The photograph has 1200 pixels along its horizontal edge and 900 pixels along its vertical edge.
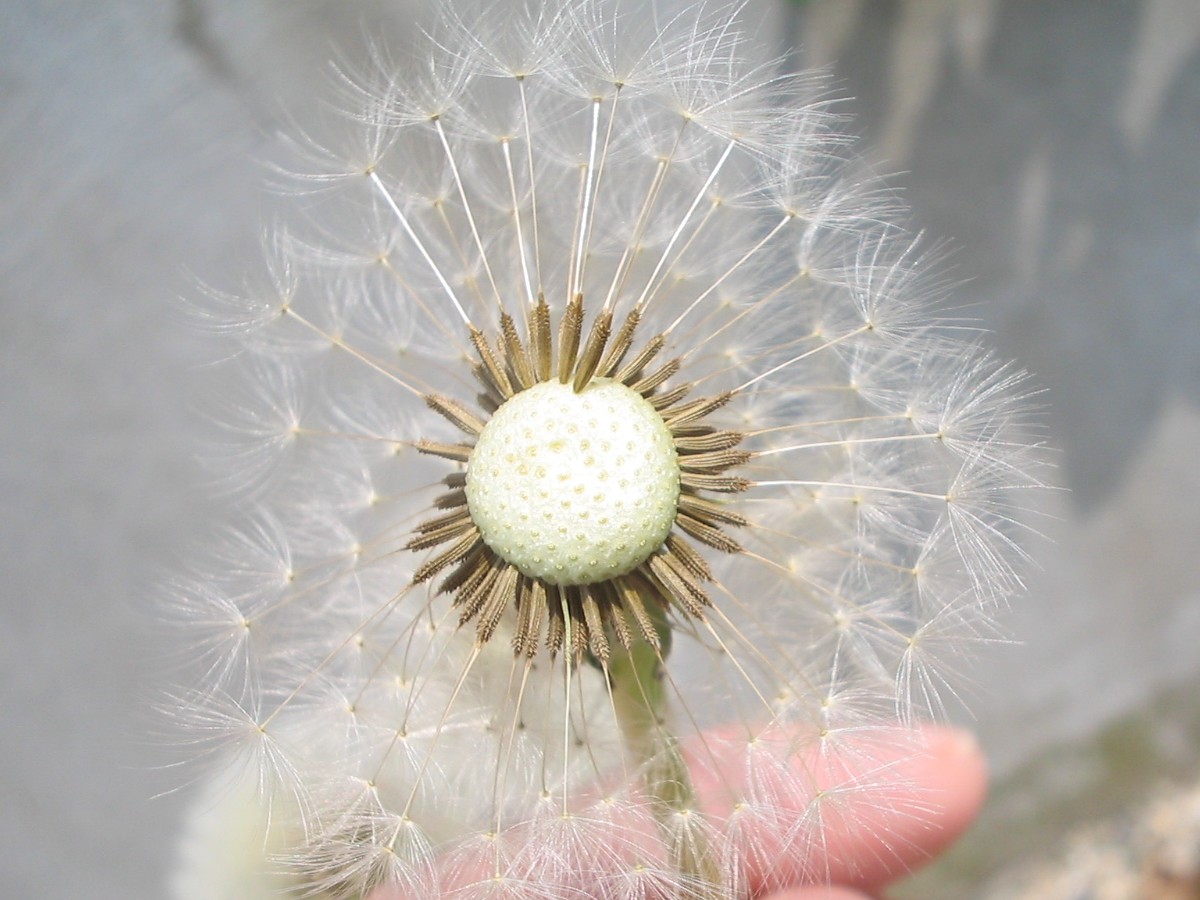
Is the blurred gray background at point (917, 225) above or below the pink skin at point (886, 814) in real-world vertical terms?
above

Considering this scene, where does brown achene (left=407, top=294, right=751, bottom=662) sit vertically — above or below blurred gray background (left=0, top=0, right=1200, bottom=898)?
below

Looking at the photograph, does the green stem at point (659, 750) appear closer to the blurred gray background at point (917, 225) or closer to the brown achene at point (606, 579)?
the brown achene at point (606, 579)

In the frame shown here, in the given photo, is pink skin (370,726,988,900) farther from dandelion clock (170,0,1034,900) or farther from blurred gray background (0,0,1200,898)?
blurred gray background (0,0,1200,898)

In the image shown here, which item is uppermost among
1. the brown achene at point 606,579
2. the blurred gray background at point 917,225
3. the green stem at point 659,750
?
the blurred gray background at point 917,225

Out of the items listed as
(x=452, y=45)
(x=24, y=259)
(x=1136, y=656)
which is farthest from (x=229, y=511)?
(x=1136, y=656)

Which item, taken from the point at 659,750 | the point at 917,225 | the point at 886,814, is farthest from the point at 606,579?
the point at 917,225


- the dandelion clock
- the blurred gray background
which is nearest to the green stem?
the dandelion clock

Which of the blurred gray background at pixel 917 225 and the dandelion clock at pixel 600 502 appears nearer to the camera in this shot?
the dandelion clock at pixel 600 502

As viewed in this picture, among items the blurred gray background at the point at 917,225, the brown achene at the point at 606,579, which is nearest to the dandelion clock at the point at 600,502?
the brown achene at the point at 606,579
